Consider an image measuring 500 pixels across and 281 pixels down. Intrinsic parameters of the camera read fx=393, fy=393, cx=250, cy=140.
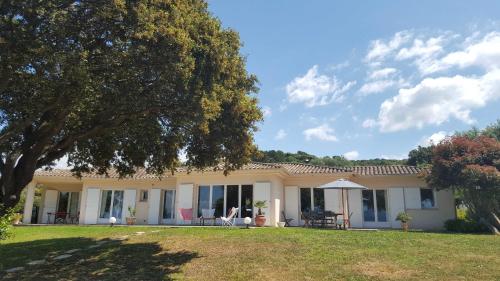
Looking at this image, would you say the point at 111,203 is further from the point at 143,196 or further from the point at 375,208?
the point at 375,208

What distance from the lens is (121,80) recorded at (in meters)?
9.25

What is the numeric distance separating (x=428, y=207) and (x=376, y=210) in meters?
2.81

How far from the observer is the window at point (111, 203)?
26720mm

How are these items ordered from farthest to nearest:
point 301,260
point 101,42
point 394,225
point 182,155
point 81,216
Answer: point 81,216, point 394,225, point 182,155, point 301,260, point 101,42

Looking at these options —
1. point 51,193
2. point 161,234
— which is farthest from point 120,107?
point 51,193

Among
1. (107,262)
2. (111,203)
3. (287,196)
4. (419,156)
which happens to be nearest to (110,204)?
(111,203)

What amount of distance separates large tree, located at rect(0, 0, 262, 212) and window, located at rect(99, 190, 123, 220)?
1359cm

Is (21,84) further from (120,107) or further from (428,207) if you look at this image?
(428,207)

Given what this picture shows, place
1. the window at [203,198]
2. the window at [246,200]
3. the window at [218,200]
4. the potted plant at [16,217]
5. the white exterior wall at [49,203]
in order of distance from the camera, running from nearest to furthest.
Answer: the potted plant at [16,217] < the window at [246,200] < the window at [218,200] < the window at [203,198] < the white exterior wall at [49,203]

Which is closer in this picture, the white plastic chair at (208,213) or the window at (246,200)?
the white plastic chair at (208,213)

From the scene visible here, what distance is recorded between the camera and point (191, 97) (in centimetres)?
970

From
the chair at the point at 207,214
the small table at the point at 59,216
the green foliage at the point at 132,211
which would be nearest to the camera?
the chair at the point at 207,214

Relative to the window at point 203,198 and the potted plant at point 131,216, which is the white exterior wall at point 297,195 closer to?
the window at point 203,198

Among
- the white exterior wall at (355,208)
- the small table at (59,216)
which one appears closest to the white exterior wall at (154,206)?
the small table at (59,216)
